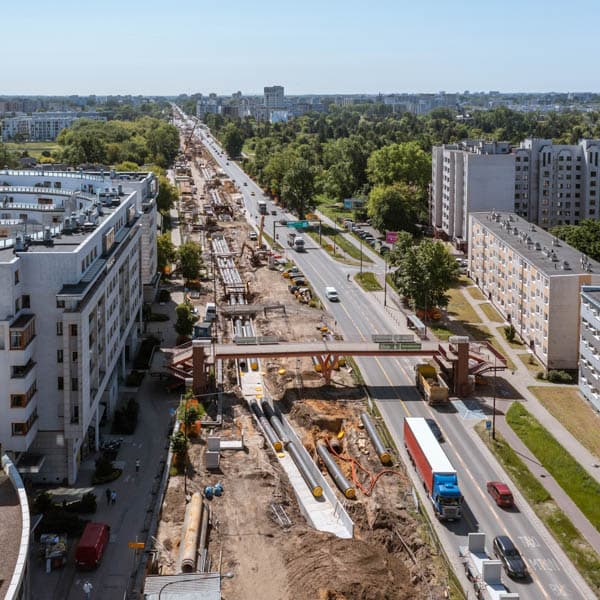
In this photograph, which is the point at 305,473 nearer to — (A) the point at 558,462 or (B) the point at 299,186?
(A) the point at 558,462

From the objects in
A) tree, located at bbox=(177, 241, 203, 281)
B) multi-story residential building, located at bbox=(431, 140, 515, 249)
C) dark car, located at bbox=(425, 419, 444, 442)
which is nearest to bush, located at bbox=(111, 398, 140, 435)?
dark car, located at bbox=(425, 419, 444, 442)

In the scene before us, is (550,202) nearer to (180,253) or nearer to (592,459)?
(180,253)

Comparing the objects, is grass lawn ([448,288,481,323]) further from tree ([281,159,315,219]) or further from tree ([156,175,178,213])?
tree ([156,175,178,213])

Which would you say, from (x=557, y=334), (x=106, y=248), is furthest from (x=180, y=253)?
(x=557, y=334)

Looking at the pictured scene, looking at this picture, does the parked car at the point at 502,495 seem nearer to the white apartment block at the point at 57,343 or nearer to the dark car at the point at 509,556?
the dark car at the point at 509,556

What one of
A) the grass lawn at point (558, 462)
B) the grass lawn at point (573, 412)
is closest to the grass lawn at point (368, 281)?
the grass lawn at point (573, 412)

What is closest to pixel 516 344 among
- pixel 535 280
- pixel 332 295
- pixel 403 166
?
pixel 535 280
